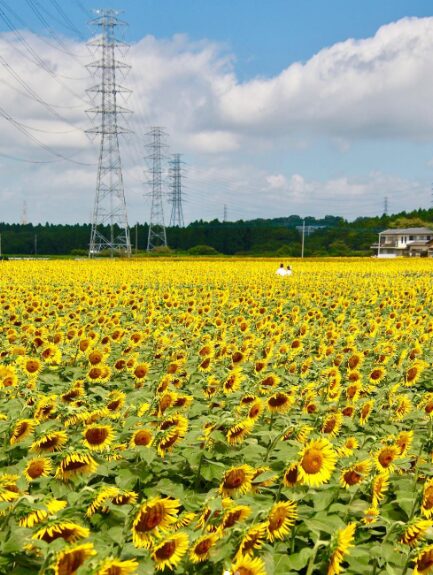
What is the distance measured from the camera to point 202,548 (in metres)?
1.81

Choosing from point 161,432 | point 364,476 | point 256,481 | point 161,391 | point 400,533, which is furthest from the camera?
point 161,391

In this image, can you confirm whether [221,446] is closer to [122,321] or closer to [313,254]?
[122,321]

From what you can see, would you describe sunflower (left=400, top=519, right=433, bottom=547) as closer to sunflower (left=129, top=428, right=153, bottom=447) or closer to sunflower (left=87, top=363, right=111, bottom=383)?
sunflower (left=129, top=428, right=153, bottom=447)

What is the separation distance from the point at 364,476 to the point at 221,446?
63 centimetres

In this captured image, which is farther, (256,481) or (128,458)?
(128,458)

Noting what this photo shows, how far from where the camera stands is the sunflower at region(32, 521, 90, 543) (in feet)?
5.73

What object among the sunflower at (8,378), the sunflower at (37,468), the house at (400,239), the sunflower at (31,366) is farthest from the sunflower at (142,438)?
the house at (400,239)

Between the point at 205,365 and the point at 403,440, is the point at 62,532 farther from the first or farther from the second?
the point at 205,365

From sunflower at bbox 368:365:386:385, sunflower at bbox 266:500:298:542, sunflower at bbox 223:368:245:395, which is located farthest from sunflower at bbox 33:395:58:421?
sunflower at bbox 368:365:386:385

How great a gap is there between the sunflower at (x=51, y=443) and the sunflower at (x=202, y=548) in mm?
947

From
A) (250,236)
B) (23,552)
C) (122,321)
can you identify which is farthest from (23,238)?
(23,552)

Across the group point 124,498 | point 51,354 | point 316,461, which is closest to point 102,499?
point 124,498

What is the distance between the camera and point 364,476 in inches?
96.4

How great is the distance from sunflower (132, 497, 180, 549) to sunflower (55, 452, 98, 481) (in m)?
0.47
